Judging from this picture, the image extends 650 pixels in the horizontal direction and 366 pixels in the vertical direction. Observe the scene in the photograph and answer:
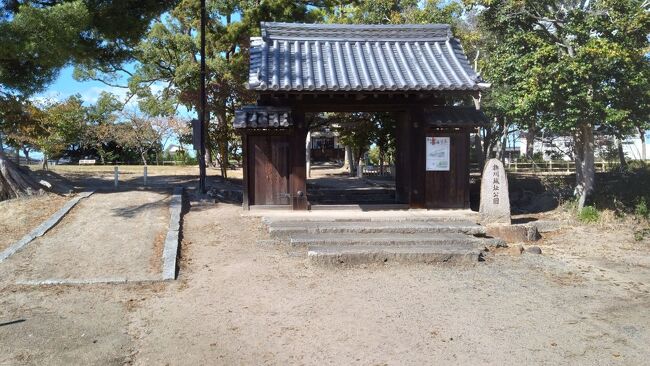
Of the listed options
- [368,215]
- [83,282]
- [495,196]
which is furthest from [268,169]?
[83,282]

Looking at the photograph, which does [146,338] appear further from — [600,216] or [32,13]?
[600,216]

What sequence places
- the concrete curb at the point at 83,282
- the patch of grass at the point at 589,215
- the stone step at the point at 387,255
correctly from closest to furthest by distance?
the concrete curb at the point at 83,282, the stone step at the point at 387,255, the patch of grass at the point at 589,215

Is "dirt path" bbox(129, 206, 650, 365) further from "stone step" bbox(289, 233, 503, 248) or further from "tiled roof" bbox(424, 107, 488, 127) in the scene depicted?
"tiled roof" bbox(424, 107, 488, 127)

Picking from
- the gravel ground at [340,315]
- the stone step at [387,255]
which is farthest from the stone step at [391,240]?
the gravel ground at [340,315]

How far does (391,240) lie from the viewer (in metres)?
8.76

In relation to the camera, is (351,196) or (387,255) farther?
(351,196)

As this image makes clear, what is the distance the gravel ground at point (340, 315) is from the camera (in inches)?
187

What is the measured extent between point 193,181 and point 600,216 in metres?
11.3

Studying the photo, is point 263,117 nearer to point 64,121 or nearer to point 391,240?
point 391,240

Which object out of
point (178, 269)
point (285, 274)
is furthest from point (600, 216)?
point (178, 269)

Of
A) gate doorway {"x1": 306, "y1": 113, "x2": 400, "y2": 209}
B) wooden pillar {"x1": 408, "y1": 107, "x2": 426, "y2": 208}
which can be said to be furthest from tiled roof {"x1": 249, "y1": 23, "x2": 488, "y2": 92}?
gate doorway {"x1": 306, "y1": 113, "x2": 400, "y2": 209}

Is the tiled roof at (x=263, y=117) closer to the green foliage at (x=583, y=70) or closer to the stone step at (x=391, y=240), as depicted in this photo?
the stone step at (x=391, y=240)

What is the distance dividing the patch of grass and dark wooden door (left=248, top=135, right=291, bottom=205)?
6656 millimetres

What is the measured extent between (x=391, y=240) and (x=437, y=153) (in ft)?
11.6
